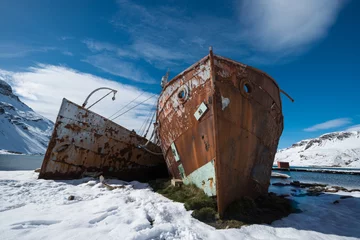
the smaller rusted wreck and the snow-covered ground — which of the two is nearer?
the snow-covered ground

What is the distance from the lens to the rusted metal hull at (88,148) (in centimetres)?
605

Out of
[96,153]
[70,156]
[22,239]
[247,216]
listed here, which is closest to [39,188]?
[70,156]

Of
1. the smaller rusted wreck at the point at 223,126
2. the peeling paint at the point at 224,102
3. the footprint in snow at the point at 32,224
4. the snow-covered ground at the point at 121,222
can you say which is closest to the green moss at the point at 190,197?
the smaller rusted wreck at the point at 223,126

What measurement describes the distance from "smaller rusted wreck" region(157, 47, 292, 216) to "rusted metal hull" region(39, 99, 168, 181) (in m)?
3.15

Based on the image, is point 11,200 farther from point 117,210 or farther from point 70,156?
point 70,156

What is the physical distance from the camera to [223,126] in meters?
3.70

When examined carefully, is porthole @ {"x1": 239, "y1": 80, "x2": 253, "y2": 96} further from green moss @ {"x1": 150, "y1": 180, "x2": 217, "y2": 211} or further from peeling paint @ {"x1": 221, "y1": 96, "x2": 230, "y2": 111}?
green moss @ {"x1": 150, "y1": 180, "x2": 217, "y2": 211}

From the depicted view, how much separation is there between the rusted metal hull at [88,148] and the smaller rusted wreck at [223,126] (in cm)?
315

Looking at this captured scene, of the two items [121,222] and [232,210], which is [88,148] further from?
[232,210]

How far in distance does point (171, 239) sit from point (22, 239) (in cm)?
161

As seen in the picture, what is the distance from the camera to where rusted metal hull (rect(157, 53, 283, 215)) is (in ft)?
12.0

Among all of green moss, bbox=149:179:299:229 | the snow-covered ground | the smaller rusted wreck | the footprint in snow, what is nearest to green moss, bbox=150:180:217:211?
green moss, bbox=149:179:299:229

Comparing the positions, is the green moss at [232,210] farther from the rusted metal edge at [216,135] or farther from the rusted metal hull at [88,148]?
the rusted metal hull at [88,148]

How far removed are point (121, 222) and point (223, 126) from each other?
7.77 ft
